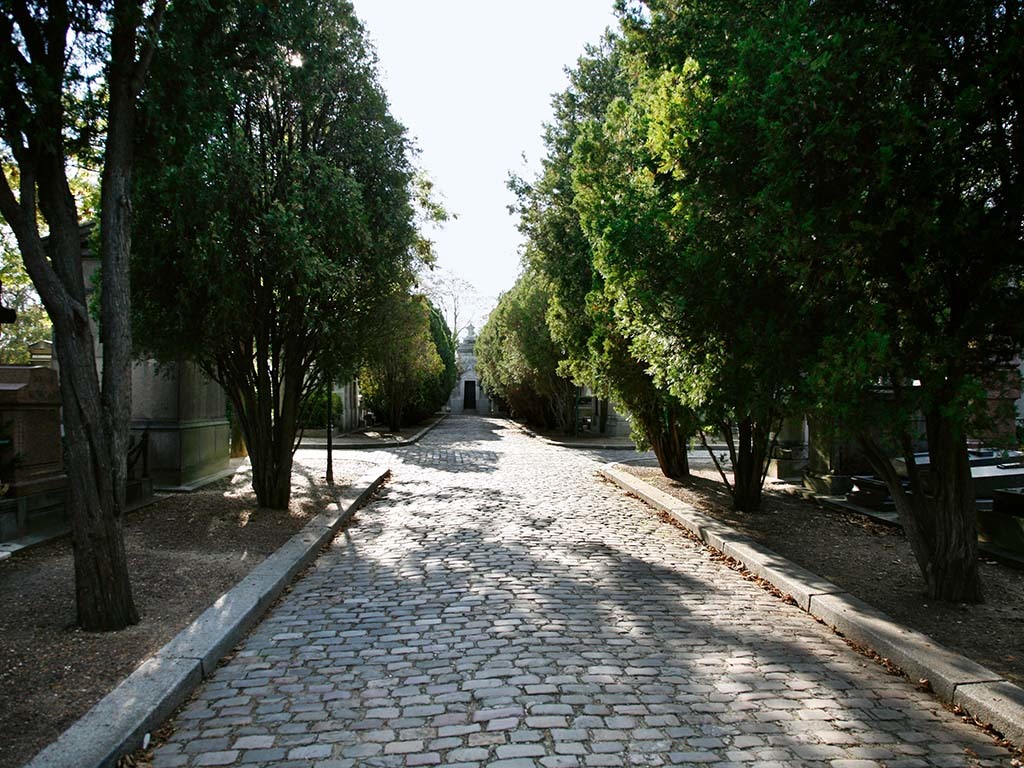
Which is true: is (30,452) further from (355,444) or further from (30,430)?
(355,444)

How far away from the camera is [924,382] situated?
4672 millimetres

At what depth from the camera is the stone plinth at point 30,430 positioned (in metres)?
7.54

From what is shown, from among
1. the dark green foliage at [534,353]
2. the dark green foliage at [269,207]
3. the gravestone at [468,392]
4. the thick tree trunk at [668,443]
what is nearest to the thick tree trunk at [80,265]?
the dark green foliage at [269,207]

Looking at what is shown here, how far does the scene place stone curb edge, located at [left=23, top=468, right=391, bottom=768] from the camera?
3.06 m

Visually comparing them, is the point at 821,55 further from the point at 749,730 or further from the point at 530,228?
the point at 530,228

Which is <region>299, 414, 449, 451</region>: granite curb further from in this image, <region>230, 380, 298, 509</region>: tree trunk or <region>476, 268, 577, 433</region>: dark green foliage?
<region>230, 380, 298, 509</region>: tree trunk

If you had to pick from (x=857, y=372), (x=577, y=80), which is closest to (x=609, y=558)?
(x=857, y=372)

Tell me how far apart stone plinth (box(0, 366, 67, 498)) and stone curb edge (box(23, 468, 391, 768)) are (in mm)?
3235

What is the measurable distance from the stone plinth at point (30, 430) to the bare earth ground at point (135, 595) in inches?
36.6

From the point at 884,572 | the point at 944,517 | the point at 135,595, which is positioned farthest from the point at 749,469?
the point at 135,595

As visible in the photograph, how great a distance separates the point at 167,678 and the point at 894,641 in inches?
179

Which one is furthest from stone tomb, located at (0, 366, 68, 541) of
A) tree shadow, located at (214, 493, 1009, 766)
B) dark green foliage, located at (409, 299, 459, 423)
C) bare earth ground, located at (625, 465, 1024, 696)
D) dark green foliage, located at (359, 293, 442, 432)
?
dark green foliage, located at (409, 299, 459, 423)

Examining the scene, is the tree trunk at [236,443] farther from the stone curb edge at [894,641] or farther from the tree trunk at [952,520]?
the tree trunk at [952,520]

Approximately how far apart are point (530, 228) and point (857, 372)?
16510 millimetres
